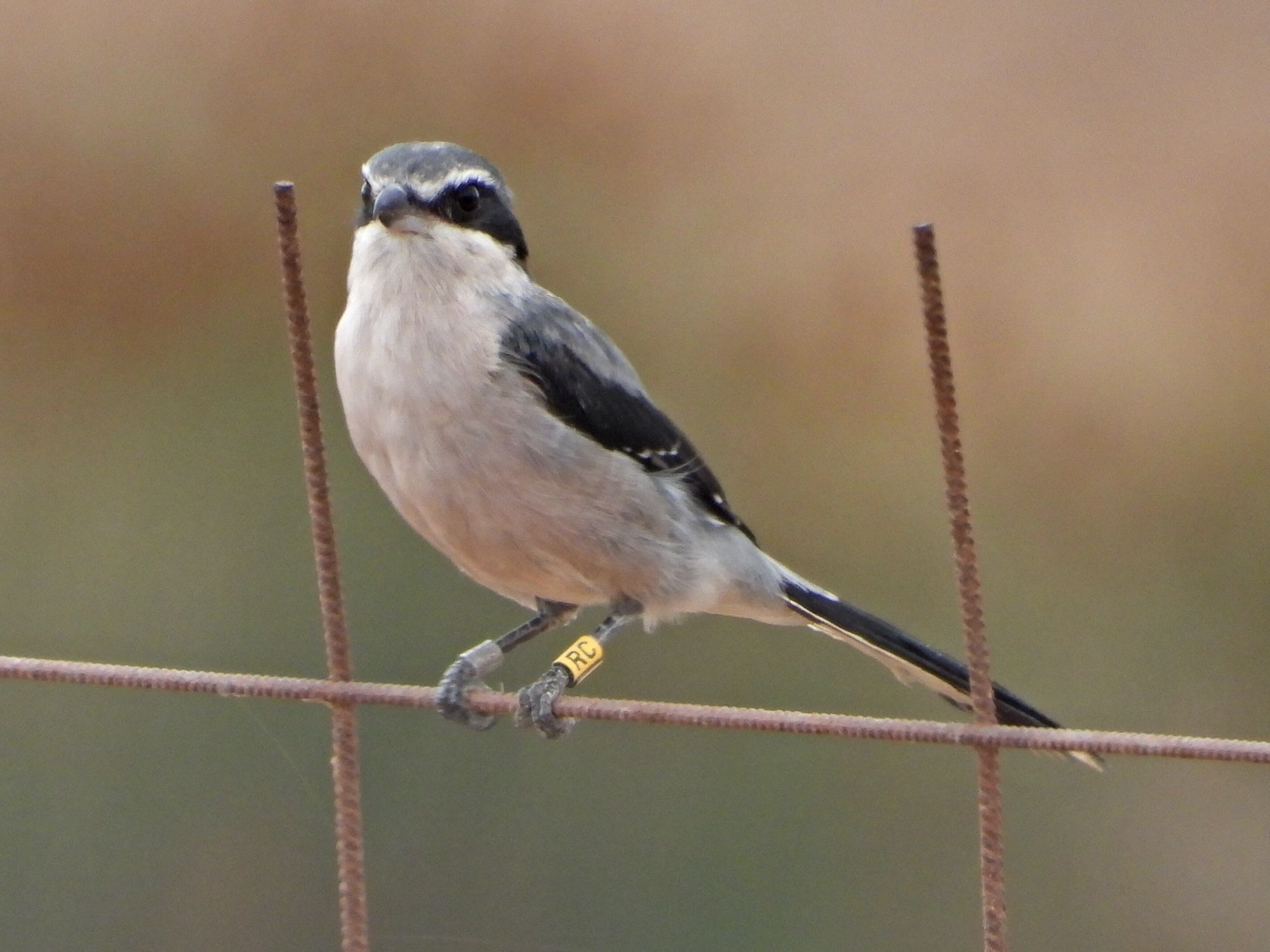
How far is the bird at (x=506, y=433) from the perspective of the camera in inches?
52.2

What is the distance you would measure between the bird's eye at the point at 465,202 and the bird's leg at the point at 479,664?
0.38 m

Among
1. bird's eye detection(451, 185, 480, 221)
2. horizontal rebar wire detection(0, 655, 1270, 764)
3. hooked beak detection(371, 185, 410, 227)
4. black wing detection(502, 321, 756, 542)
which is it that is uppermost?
bird's eye detection(451, 185, 480, 221)

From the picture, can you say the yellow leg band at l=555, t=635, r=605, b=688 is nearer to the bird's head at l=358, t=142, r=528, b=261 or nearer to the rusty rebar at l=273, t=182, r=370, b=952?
the rusty rebar at l=273, t=182, r=370, b=952

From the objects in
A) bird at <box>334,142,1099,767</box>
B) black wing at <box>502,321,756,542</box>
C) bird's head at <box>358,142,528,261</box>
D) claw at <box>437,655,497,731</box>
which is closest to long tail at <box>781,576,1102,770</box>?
bird at <box>334,142,1099,767</box>

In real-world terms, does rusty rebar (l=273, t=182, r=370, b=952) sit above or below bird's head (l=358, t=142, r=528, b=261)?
below

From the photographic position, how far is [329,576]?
98 cm

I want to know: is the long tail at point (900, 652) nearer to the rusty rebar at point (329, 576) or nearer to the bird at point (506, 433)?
the bird at point (506, 433)

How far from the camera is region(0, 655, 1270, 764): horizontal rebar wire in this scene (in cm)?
86

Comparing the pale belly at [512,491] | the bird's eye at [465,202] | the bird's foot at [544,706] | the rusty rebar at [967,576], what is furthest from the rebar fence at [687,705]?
the bird's eye at [465,202]

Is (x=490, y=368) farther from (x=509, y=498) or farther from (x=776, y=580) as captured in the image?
(x=776, y=580)

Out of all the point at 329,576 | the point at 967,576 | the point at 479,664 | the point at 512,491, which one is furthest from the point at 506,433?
the point at 967,576

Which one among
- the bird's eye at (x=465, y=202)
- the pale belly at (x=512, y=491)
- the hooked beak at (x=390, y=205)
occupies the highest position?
the bird's eye at (x=465, y=202)

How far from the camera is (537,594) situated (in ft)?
4.91

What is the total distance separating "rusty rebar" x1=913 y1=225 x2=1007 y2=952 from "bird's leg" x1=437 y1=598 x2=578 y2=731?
0.35m
